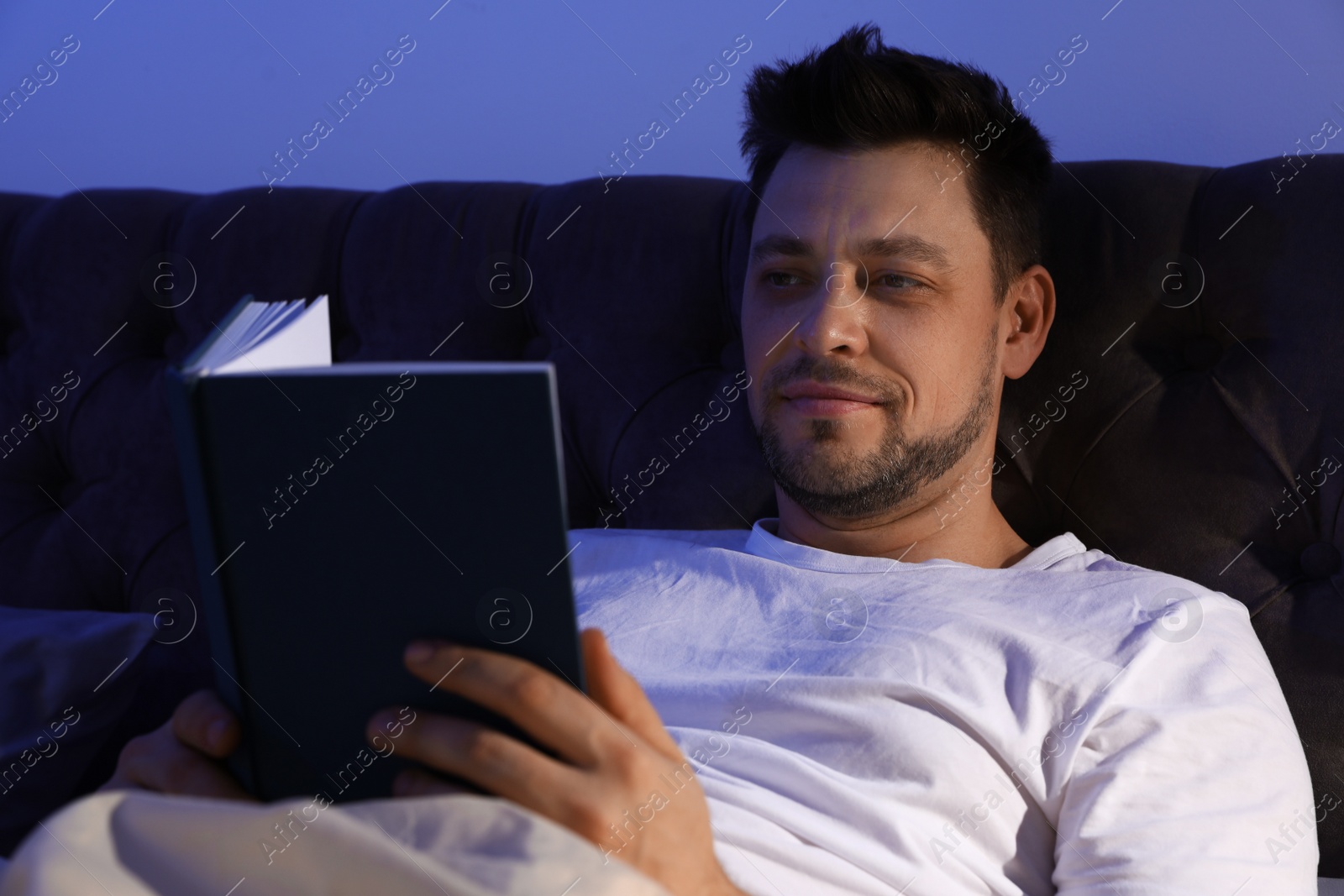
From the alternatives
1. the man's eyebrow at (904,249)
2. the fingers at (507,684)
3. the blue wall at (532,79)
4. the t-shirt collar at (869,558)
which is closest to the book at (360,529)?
the fingers at (507,684)

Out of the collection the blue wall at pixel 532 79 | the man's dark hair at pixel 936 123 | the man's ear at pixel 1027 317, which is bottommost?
the man's ear at pixel 1027 317

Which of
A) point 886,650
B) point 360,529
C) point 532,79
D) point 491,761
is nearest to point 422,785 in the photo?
point 491,761

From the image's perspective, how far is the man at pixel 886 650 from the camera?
0.59m

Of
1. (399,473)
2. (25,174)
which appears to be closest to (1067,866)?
(399,473)

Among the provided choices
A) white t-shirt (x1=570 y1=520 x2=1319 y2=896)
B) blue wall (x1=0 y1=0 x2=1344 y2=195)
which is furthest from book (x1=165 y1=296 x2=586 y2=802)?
blue wall (x1=0 y1=0 x2=1344 y2=195)

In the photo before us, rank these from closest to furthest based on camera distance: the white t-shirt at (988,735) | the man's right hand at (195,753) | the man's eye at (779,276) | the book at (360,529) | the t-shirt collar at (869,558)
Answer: the book at (360,529)
the man's right hand at (195,753)
the white t-shirt at (988,735)
the t-shirt collar at (869,558)
the man's eye at (779,276)

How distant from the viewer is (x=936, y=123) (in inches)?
38.9

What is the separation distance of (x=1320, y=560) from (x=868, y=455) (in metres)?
0.44

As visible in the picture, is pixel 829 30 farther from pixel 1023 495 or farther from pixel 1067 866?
pixel 1067 866

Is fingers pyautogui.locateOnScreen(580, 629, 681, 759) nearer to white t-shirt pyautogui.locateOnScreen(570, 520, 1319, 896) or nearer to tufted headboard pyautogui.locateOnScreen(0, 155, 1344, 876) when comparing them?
white t-shirt pyautogui.locateOnScreen(570, 520, 1319, 896)

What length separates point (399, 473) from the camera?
500 millimetres

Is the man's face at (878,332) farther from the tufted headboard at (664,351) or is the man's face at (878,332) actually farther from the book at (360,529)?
the book at (360,529)

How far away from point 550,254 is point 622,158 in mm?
216

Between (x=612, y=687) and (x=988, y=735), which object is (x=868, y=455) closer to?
(x=988, y=735)
